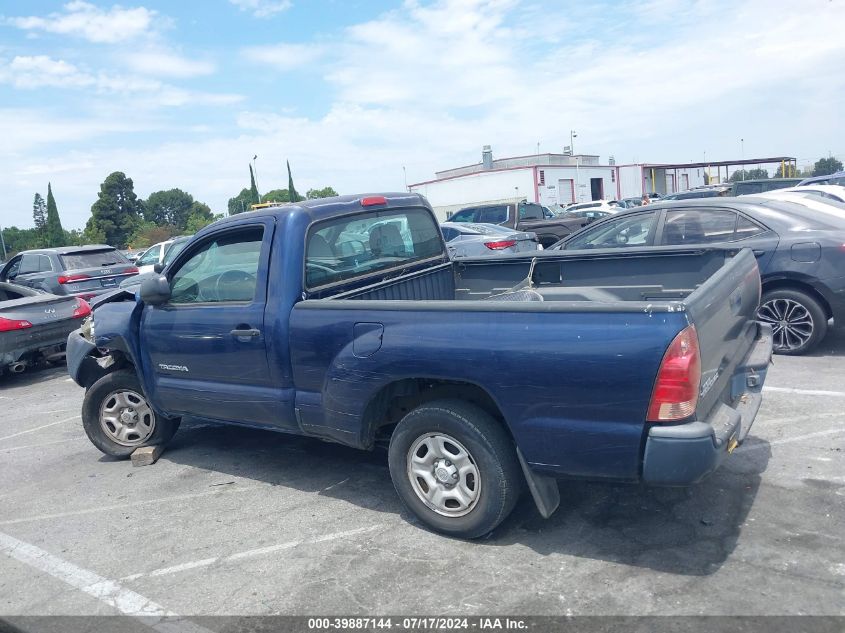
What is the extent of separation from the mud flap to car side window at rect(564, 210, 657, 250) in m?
4.87

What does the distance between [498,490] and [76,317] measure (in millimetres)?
7890

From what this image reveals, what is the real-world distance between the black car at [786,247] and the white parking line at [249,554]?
4868 millimetres

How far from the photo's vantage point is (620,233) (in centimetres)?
824

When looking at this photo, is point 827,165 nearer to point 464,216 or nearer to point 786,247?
point 464,216

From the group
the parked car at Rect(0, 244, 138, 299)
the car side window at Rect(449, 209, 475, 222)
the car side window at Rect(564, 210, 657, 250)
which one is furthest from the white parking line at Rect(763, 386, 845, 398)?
the car side window at Rect(449, 209, 475, 222)

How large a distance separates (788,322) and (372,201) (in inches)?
179

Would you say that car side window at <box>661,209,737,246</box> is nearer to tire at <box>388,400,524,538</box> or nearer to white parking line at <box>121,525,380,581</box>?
tire at <box>388,400,524,538</box>

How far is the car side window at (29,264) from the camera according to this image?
559 inches

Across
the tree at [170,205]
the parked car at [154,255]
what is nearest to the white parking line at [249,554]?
the parked car at [154,255]

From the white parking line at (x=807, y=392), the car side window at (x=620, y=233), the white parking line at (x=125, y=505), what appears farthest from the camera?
the car side window at (x=620, y=233)

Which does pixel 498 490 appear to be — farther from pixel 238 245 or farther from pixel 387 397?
pixel 238 245

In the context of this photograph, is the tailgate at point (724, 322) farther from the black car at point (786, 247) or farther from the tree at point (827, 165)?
the tree at point (827, 165)

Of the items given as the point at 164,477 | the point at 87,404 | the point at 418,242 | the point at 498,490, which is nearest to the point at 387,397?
the point at 498,490

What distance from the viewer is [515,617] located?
3219mm
